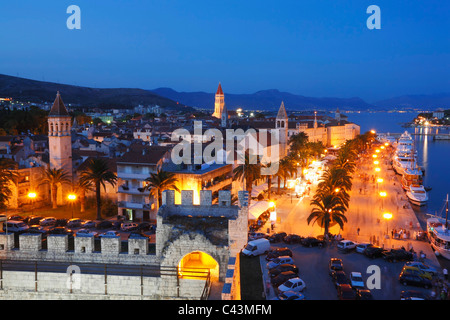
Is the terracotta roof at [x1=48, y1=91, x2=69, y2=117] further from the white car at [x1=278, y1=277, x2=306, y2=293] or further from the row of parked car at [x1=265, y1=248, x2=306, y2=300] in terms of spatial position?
the white car at [x1=278, y1=277, x2=306, y2=293]

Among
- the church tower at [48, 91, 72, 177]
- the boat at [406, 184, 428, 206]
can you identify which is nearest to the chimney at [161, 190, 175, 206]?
the church tower at [48, 91, 72, 177]

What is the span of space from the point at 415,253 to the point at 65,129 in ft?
118

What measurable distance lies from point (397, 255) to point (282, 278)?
9.40 meters

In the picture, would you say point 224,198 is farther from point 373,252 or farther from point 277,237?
point 277,237

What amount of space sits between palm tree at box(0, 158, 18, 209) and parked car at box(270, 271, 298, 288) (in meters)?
25.7

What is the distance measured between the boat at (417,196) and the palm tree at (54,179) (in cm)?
4019

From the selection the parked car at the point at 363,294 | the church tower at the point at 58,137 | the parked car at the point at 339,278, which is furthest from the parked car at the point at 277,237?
the church tower at the point at 58,137

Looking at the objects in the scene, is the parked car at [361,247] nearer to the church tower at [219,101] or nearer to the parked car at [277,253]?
the parked car at [277,253]

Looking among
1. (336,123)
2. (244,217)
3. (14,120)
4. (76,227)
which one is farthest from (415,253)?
(336,123)

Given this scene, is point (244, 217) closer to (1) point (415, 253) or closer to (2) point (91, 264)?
(2) point (91, 264)

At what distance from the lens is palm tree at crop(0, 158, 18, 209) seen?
38.1 metres

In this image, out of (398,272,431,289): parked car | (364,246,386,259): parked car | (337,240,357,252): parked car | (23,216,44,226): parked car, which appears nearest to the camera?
(398,272,431,289): parked car

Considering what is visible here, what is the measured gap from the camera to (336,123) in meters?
136

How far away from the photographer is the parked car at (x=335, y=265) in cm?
2535
